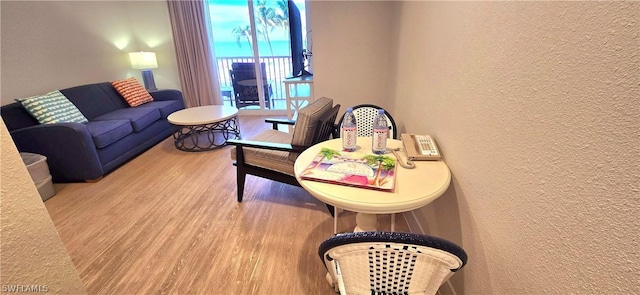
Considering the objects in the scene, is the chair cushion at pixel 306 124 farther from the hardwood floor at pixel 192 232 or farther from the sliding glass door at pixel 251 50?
the sliding glass door at pixel 251 50

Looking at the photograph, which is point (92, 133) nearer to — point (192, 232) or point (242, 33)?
point (192, 232)

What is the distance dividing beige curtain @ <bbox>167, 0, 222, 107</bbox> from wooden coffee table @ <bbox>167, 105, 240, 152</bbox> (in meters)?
1.24

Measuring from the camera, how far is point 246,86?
492 cm

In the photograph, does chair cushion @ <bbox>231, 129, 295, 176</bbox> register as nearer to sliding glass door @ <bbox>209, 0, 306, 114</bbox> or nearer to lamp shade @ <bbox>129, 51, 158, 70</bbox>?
sliding glass door @ <bbox>209, 0, 306, 114</bbox>

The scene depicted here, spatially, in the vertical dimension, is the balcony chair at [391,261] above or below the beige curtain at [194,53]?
below

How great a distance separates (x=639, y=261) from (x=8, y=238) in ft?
4.50

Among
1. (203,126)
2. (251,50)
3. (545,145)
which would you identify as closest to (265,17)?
(251,50)

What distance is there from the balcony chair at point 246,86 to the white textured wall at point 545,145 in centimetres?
404

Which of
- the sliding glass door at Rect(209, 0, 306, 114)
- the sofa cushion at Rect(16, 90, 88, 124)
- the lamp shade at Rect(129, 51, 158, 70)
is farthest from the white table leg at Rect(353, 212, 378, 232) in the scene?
the lamp shade at Rect(129, 51, 158, 70)

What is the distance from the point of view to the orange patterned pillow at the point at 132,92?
375 centimetres

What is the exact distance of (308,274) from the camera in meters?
1.51

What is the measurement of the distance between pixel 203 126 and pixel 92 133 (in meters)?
1.04

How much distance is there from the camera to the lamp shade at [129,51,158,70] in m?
4.28

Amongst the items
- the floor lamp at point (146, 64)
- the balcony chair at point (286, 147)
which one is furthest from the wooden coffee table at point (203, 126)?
the floor lamp at point (146, 64)
